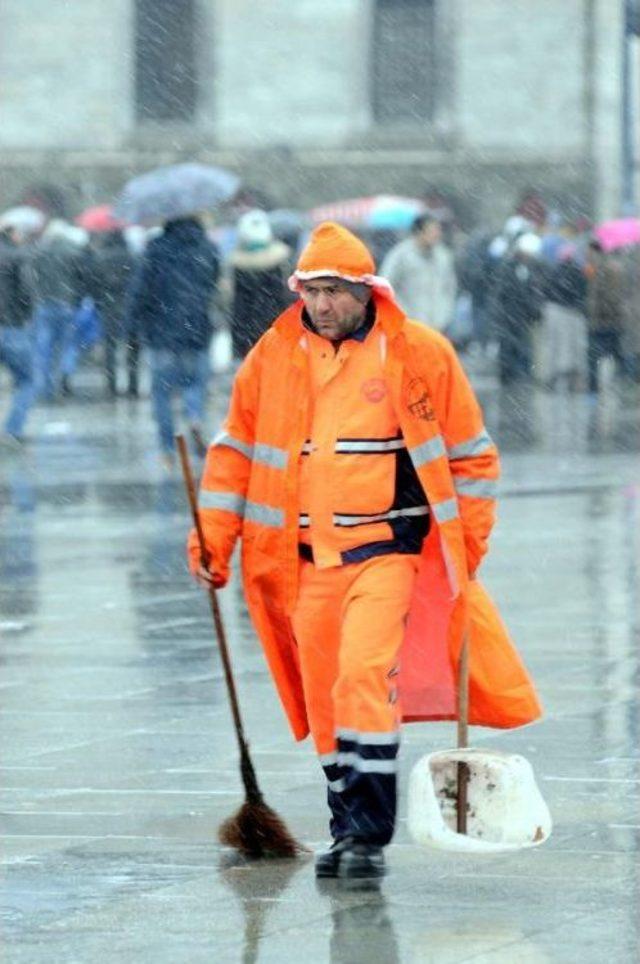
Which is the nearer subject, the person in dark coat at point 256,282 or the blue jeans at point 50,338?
the person in dark coat at point 256,282

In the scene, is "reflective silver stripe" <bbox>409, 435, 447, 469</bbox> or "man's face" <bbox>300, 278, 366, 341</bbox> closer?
"reflective silver stripe" <bbox>409, 435, 447, 469</bbox>

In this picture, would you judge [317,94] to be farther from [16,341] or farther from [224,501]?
[224,501]

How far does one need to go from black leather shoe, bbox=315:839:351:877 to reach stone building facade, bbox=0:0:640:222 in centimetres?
4465

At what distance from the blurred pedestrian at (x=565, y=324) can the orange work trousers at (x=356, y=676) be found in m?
22.2

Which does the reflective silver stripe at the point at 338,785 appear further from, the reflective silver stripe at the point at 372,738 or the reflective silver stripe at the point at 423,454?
the reflective silver stripe at the point at 423,454

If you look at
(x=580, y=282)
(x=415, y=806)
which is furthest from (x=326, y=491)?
(x=580, y=282)

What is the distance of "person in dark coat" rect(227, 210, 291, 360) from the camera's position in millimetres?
27000

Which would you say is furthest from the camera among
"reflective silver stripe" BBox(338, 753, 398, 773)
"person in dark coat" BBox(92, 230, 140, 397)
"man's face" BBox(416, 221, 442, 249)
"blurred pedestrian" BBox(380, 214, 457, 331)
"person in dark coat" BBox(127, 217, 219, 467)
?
"person in dark coat" BBox(92, 230, 140, 397)

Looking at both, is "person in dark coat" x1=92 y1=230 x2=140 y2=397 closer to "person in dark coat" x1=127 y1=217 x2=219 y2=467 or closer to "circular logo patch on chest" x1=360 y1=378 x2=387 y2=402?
"person in dark coat" x1=127 y1=217 x2=219 y2=467

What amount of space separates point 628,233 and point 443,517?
2471 cm

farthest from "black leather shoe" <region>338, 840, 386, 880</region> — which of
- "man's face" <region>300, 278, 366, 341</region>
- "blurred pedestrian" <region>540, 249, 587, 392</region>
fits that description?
"blurred pedestrian" <region>540, 249, 587, 392</region>

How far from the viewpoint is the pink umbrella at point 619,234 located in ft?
102

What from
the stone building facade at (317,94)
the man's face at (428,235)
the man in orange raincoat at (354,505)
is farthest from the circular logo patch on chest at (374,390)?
the stone building facade at (317,94)

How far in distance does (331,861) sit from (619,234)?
25363 millimetres
